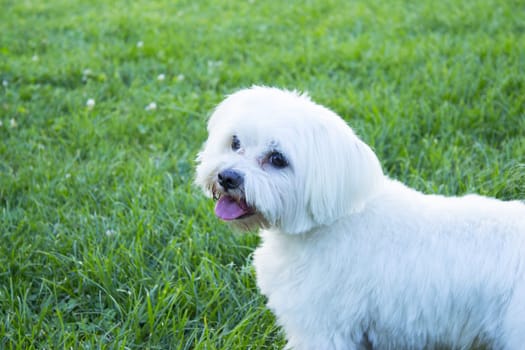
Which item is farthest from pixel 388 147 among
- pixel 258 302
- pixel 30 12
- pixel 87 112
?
pixel 30 12

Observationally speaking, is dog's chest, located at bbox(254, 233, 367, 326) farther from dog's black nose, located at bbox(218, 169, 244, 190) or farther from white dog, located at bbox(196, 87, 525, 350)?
dog's black nose, located at bbox(218, 169, 244, 190)

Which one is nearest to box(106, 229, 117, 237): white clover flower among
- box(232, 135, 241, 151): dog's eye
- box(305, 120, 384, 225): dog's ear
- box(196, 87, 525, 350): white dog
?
box(196, 87, 525, 350): white dog

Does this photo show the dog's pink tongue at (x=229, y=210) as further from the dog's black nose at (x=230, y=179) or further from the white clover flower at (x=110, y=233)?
the white clover flower at (x=110, y=233)

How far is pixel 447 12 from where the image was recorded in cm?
589


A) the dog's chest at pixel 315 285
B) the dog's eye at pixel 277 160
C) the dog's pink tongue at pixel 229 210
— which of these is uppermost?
the dog's eye at pixel 277 160

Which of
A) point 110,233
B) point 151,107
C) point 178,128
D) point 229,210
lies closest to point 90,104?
point 151,107

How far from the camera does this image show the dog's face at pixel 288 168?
1955mm

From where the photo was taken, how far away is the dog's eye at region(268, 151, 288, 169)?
2.04 meters

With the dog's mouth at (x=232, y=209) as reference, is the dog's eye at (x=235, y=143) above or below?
above

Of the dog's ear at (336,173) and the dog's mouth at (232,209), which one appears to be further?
the dog's mouth at (232,209)

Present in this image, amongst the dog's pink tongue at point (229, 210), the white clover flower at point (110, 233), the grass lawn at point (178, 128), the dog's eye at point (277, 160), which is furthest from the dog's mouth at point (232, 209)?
the white clover flower at point (110, 233)

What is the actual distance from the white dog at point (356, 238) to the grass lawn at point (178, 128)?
1.49 feet

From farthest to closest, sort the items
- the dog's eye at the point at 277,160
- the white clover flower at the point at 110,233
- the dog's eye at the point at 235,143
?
the white clover flower at the point at 110,233 → the dog's eye at the point at 235,143 → the dog's eye at the point at 277,160

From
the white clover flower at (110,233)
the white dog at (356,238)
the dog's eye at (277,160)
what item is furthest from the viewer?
the white clover flower at (110,233)
